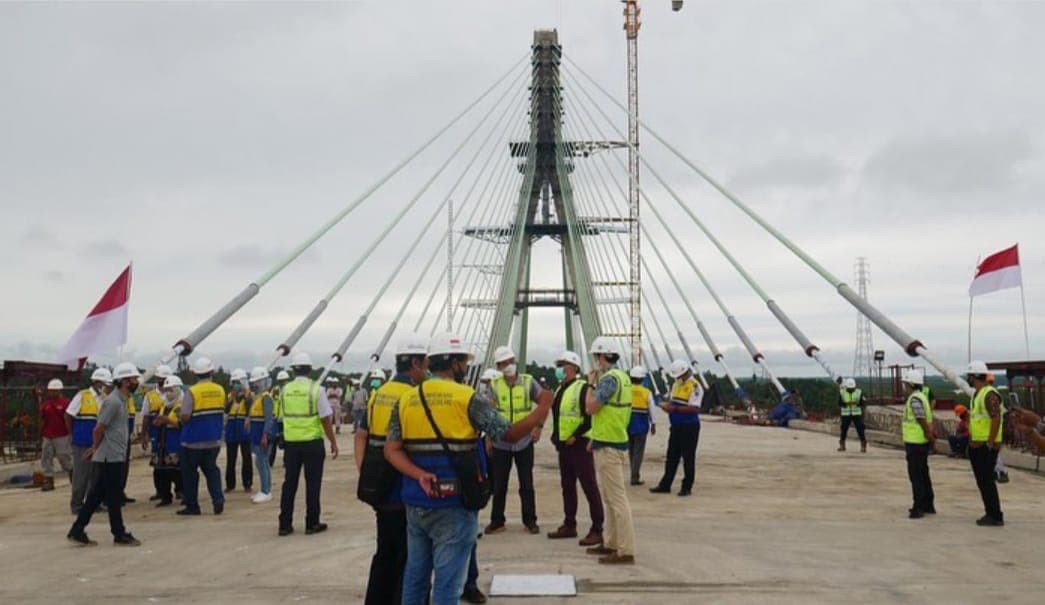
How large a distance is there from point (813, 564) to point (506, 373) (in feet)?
10.8

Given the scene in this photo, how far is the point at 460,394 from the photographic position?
14.4 ft

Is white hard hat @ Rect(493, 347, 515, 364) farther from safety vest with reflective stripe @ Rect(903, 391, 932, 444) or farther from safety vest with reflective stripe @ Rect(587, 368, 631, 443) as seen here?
safety vest with reflective stripe @ Rect(903, 391, 932, 444)

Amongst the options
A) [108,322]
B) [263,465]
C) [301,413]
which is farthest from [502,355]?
[108,322]

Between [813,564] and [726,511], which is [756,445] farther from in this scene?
[813,564]

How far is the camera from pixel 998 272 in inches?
613

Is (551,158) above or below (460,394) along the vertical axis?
above

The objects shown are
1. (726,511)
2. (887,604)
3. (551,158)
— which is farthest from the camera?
(551,158)

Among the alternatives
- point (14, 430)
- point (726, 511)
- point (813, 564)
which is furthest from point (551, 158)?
point (813, 564)

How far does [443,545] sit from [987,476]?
6.88 meters

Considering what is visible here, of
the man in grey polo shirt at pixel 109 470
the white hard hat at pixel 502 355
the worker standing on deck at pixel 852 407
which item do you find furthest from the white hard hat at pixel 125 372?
the worker standing on deck at pixel 852 407

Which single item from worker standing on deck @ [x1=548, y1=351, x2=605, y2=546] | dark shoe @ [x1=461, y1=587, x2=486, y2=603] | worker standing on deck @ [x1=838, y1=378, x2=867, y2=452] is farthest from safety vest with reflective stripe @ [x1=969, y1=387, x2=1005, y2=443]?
worker standing on deck @ [x1=838, y1=378, x2=867, y2=452]

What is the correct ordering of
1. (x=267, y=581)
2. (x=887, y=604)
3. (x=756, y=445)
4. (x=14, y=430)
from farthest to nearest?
(x=756, y=445)
(x=14, y=430)
(x=267, y=581)
(x=887, y=604)

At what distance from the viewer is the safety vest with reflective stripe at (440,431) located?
4.37 meters

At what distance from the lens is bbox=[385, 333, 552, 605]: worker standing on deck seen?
14.2 feet
